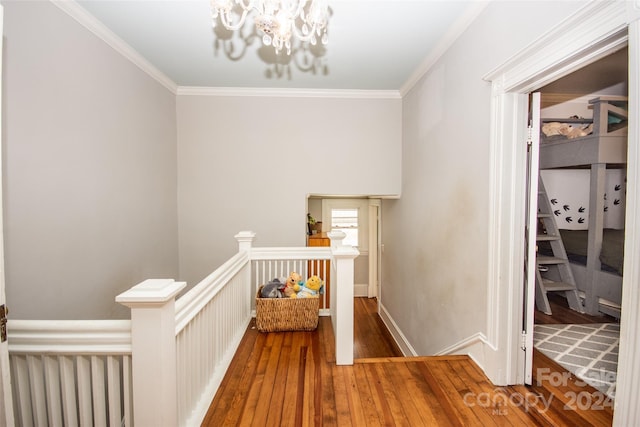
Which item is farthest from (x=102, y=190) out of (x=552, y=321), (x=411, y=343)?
(x=552, y=321)

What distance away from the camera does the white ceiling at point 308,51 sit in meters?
2.06

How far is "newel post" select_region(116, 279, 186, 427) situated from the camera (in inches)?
40.9

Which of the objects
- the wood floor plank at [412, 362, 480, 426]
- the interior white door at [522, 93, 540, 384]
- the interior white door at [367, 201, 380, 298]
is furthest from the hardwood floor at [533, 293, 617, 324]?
the interior white door at [367, 201, 380, 298]

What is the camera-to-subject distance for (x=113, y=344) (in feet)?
3.65

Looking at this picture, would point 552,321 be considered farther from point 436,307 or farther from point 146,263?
point 146,263

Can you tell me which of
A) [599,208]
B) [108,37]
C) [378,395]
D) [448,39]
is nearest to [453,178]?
[448,39]

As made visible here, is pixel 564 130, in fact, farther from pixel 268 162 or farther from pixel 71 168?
pixel 71 168

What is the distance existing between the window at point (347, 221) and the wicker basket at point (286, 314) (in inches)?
144

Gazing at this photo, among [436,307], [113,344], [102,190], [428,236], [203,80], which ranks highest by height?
[203,80]

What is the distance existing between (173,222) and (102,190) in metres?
1.25

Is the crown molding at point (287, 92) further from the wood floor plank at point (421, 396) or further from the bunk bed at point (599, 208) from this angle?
the wood floor plank at point (421, 396)

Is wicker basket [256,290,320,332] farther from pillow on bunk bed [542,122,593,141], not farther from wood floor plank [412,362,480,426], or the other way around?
pillow on bunk bed [542,122,593,141]

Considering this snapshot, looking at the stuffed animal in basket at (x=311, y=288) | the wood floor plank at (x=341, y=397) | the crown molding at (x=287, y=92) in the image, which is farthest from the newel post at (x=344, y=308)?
the crown molding at (x=287, y=92)

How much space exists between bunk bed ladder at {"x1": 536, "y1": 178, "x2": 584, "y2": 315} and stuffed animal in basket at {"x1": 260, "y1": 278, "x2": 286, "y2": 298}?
277 cm
